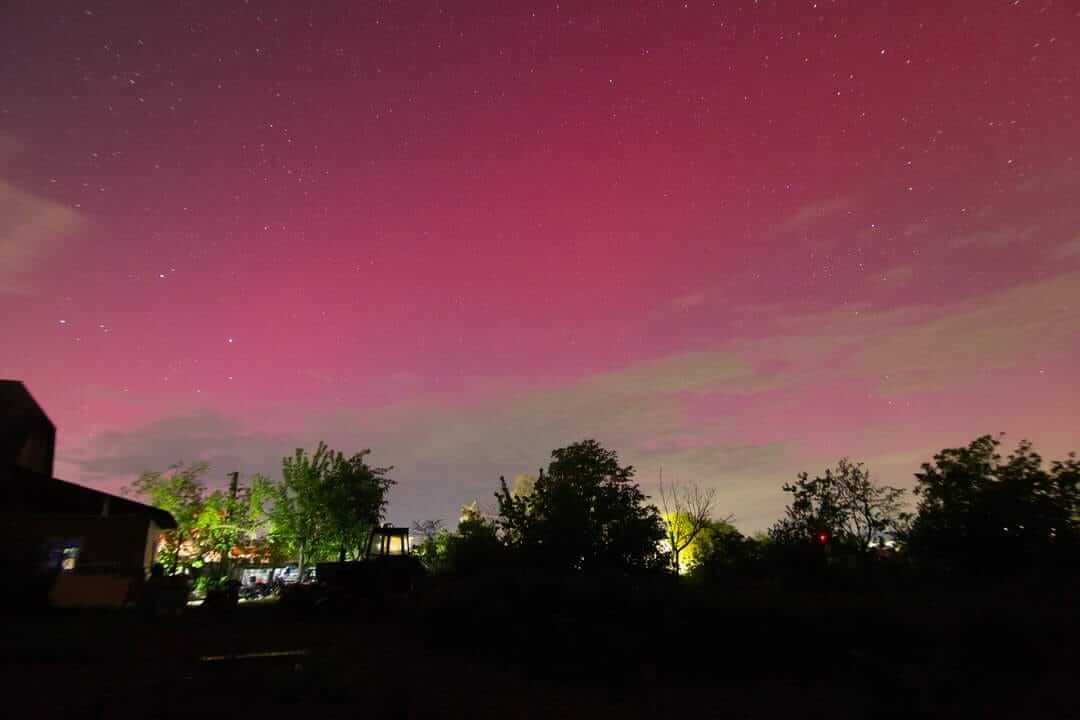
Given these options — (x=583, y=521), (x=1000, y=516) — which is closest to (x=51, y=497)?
(x=583, y=521)

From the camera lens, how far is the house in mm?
22891

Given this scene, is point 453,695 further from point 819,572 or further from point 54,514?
point 54,514

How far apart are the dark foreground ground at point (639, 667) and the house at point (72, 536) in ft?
38.6

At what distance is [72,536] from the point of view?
82.1ft

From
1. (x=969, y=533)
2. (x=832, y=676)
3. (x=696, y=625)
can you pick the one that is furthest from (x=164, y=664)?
(x=969, y=533)

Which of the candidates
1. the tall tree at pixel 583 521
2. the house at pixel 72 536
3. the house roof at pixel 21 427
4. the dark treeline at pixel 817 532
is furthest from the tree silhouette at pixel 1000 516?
the house roof at pixel 21 427

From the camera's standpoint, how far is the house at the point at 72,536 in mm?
22891

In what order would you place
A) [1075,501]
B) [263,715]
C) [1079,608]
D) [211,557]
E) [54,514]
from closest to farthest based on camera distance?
[263,715], [1079,608], [1075,501], [54,514], [211,557]

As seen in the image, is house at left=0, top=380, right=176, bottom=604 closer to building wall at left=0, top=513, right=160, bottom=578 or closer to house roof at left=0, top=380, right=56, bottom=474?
building wall at left=0, top=513, right=160, bottom=578

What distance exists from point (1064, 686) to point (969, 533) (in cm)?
804

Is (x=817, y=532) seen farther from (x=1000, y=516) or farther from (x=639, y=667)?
(x=639, y=667)

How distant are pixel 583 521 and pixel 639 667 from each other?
852 cm

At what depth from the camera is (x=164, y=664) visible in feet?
36.2

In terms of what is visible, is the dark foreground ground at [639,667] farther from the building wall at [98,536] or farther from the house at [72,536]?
the building wall at [98,536]
